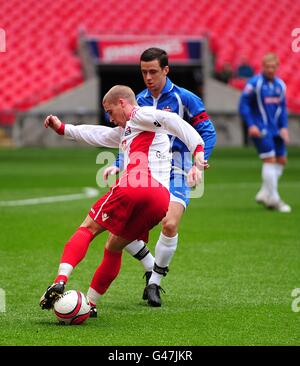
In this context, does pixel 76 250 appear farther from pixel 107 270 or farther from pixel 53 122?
pixel 53 122

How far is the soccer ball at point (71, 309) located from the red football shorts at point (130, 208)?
1.77 feet

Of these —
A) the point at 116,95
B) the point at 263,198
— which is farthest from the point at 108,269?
the point at 263,198

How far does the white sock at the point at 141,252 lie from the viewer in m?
7.89

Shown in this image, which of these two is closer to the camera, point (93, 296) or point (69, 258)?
point (69, 258)

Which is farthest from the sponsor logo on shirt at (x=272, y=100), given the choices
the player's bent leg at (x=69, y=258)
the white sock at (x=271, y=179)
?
the player's bent leg at (x=69, y=258)

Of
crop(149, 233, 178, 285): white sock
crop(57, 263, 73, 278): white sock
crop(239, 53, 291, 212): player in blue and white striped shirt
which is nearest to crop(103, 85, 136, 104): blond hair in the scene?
crop(57, 263, 73, 278): white sock

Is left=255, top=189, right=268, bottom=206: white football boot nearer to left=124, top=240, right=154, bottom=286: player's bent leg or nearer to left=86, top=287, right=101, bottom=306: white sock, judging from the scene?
left=124, top=240, right=154, bottom=286: player's bent leg

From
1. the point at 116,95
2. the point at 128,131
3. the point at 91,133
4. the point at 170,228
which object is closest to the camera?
the point at 116,95

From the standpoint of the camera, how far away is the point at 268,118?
46.3 feet

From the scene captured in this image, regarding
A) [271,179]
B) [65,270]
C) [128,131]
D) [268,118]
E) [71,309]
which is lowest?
[71,309]

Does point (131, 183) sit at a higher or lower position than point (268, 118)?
lower

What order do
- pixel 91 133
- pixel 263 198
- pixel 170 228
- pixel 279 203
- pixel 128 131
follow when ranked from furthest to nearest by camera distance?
pixel 263 198
pixel 279 203
pixel 170 228
pixel 91 133
pixel 128 131

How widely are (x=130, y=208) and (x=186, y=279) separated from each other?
199 centimetres

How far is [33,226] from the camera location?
12.1 metres
